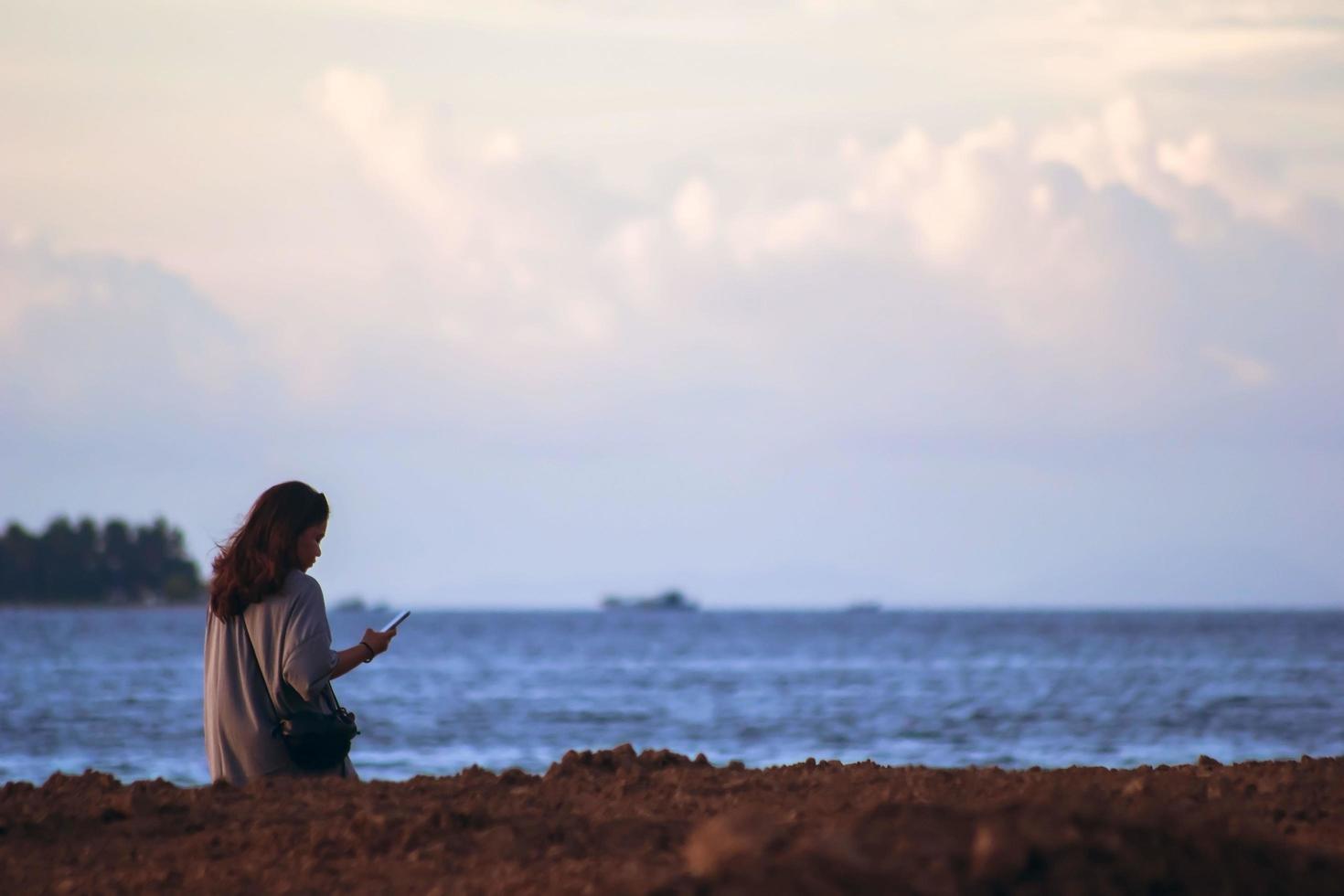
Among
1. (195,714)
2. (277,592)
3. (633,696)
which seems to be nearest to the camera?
(277,592)

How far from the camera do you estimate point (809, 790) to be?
6.24 meters

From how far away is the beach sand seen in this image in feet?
12.1

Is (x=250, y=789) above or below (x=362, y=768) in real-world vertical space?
above

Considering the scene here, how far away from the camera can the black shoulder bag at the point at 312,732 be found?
611 cm

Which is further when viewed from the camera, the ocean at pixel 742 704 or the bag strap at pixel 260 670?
the ocean at pixel 742 704

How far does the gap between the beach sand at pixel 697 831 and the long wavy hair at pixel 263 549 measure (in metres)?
0.77

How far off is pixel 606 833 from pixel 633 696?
3794 centimetres

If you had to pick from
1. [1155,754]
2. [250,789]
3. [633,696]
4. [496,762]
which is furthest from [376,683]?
[250,789]

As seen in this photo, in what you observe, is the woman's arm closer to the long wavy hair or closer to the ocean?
the long wavy hair

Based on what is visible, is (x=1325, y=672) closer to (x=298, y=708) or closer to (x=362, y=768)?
(x=362, y=768)

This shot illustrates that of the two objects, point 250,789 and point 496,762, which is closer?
point 250,789

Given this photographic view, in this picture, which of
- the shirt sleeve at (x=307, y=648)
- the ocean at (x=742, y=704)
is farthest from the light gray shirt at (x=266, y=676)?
the ocean at (x=742, y=704)

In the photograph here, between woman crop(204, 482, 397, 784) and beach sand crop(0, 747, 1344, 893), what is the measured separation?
31 centimetres

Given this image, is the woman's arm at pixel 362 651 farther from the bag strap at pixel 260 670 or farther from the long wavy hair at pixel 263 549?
the long wavy hair at pixel 263 549
